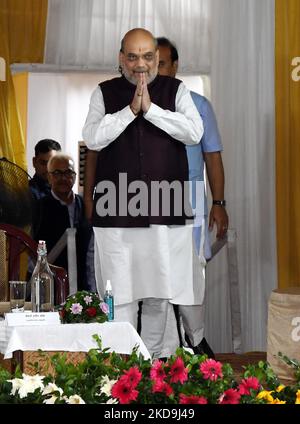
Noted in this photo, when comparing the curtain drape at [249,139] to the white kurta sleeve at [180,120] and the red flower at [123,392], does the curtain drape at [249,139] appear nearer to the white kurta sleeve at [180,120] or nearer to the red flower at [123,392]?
the white kurta sleeve at [180,120]

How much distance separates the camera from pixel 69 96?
21.6ft

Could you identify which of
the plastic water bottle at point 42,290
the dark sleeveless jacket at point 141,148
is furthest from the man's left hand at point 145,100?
the plastic water bottle at point 42,290

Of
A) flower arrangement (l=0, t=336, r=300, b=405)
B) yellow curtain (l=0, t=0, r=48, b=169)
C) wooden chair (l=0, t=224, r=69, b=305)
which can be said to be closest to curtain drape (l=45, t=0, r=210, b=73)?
yellow curtain (l=0, t=0, r=48, b=169)

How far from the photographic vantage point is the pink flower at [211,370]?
1615 mm

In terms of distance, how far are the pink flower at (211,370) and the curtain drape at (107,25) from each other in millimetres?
4840

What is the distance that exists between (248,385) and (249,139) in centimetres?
484

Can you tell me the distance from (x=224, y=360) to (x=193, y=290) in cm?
86

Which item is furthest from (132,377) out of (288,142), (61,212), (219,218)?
(288,142)

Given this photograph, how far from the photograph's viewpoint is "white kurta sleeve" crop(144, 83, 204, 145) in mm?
4605

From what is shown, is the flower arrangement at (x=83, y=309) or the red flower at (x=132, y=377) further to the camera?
the flower arrangement at (x=83, y=309)

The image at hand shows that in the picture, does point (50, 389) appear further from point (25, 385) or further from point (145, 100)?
point (145, 100)

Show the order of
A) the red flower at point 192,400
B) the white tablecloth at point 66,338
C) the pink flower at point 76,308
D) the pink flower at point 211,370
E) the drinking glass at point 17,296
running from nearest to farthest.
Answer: the red flower at point 192,400 < the pink flower at point 211,370 < the white tablecloth at point 66,338 < the pink flower at point 76,308 < the drinking glass at point 17,296

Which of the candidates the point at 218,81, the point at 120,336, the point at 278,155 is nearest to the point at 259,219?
the point at 278,155
